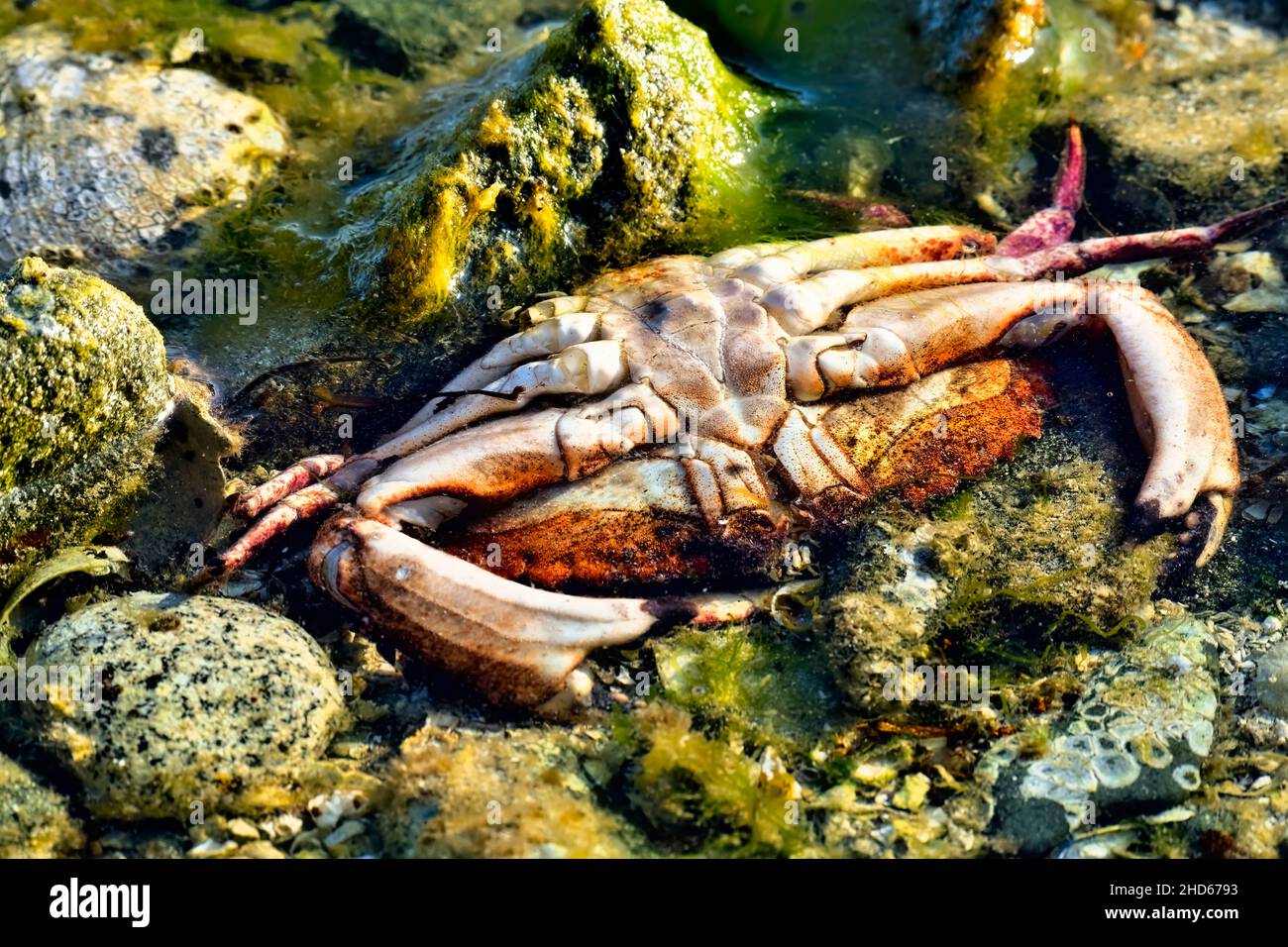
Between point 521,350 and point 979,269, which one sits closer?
point 521,350

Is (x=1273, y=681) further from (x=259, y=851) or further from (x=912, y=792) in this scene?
(x=259, y=851)

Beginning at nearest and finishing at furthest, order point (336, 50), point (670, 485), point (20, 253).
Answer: point (670, 485), point (20, 253), point (336, 50)

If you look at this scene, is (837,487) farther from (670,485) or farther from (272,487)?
(272,487)

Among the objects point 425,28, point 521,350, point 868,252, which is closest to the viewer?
point 521,350

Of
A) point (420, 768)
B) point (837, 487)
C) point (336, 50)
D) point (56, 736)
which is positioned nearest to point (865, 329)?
point (837, 487)

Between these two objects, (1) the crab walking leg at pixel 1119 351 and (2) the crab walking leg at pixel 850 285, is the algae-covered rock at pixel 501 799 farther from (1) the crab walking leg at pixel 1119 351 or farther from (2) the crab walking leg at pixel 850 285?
(2) the crab walking leg at pixel 850 285

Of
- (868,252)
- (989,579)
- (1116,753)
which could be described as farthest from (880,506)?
(868,252)

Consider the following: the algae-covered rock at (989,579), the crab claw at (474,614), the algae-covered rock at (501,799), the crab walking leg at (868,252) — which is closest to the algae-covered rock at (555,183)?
the crab walking leg at (868,252)
